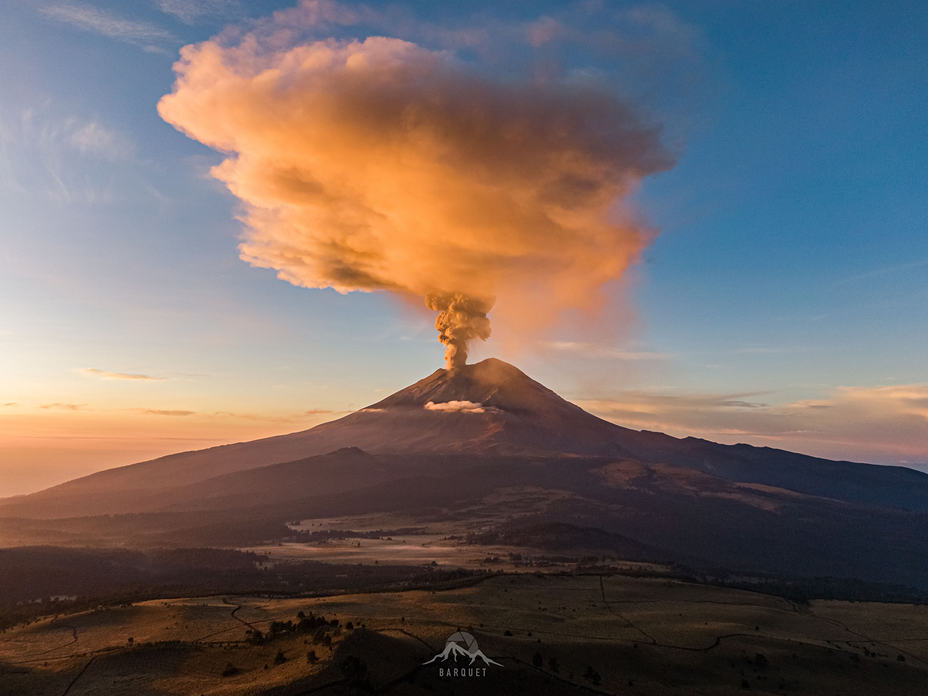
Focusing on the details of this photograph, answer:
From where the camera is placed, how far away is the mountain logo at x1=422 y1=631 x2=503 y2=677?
45125 millimetres

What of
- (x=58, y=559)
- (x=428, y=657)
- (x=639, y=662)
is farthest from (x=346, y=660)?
(x=58, y=559)

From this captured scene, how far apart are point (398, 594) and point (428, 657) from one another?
44387 millimetres

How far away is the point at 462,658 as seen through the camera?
1874 inches

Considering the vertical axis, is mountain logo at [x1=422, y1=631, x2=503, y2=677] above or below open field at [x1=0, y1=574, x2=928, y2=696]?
above

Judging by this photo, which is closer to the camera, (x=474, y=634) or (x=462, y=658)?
(x=462, y=658)

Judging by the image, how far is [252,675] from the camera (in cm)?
4469

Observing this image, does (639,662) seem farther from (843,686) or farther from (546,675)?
(843,686)

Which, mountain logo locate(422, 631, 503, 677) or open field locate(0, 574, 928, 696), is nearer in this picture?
open field locate(0, 574, 928, 696)

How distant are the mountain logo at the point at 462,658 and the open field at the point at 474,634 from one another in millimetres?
896

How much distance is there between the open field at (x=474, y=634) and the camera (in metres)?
44.8

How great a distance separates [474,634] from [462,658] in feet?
31.3

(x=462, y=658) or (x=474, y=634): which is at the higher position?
(x=462, y=658)

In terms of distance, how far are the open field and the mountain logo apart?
896 millimetres

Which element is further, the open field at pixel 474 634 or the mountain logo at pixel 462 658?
the mountain logo at pixel 462 658
